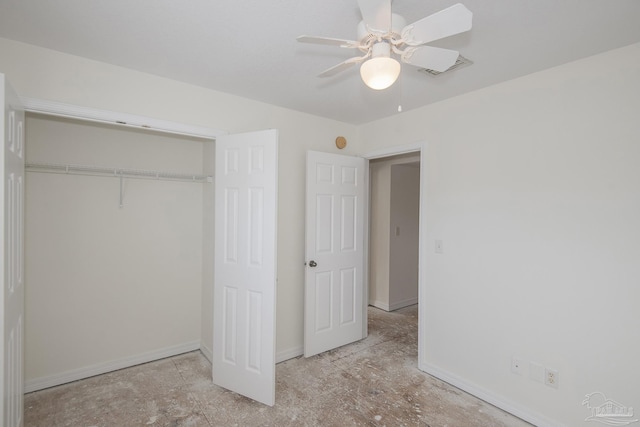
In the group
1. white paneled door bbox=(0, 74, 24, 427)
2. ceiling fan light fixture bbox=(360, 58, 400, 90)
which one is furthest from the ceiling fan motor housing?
white paneled door bbox=(0, 74, 24, 427)

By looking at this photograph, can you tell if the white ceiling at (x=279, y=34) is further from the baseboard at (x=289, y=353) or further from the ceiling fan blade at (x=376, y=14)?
the baseboard at (x=289, y=353)

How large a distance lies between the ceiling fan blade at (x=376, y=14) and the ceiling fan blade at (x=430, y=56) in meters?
0.22

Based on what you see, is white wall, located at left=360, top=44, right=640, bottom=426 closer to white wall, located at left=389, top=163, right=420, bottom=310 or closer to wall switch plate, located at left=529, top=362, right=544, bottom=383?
wall switch plate, located at left=529, top=362, right=544, bottom=383

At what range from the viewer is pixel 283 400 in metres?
2.37

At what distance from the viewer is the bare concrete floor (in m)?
2.13

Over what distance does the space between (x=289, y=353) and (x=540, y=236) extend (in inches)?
93.6

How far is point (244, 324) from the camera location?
2.45 m

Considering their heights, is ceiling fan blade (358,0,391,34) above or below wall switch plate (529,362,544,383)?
above

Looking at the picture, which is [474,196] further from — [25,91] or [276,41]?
[25,91]

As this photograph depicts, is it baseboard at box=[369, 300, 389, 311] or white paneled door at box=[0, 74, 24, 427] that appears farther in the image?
baseboard at box=[369, 300, 389, 311]

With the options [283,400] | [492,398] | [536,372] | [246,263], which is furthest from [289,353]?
[536,372]

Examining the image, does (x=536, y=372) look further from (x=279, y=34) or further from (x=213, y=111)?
(x=213, y=111)

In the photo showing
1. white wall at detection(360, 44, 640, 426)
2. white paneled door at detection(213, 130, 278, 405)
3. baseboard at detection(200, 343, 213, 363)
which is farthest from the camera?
baseboard at detection(200, 343, 213, 363)

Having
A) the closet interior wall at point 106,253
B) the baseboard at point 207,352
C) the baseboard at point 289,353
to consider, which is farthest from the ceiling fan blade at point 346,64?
the baseboard at point 207,352
